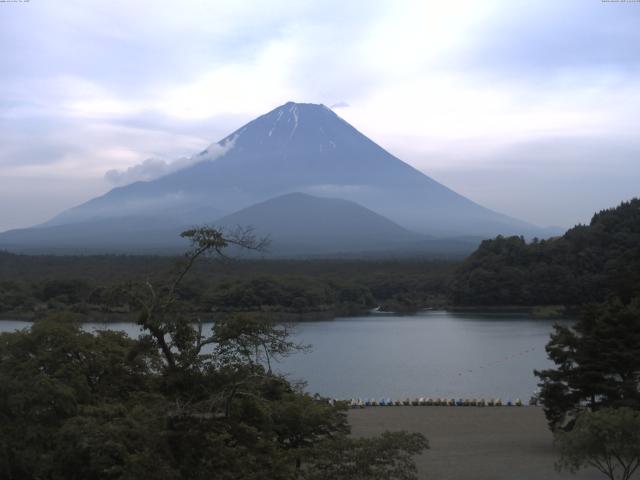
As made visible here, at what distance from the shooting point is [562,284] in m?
38.7

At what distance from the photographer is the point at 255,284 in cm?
3762

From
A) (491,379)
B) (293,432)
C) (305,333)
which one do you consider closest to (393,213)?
(305,333)

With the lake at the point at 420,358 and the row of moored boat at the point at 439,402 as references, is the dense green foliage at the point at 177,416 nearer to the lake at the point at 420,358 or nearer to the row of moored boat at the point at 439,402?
Result: the lake at the point at 420,358

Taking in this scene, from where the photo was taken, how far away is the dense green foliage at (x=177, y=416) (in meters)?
4.81

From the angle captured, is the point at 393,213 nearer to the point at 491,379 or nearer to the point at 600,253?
the point at 600,253

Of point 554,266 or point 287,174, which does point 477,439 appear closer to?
point 554,266

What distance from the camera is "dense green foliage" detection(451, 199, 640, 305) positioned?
38.6 metres

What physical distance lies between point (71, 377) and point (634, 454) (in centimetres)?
546

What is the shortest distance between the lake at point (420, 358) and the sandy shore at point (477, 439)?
75.8 inches

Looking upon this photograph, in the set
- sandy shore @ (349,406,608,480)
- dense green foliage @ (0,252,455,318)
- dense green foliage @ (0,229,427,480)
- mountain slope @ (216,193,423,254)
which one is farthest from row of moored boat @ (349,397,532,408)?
mountain slope @ (216,193,423,254)

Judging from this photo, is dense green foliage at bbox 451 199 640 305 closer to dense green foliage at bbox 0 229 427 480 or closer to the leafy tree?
the leafy tree

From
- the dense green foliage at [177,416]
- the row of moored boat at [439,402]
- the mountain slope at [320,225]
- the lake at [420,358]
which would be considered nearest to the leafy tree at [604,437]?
the dense green foliage at [177,416]

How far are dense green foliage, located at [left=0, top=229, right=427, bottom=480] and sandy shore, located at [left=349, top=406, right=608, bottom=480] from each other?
3.92 metres

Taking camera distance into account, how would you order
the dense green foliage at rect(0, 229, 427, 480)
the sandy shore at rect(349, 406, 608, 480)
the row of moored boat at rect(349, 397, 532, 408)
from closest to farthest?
the dense green foliage at rect(0, 229, 427, 480), the sandy shore at rect(349, 406, 608, 480), the row of moored boat at rect(349, 397, 532, 408)
